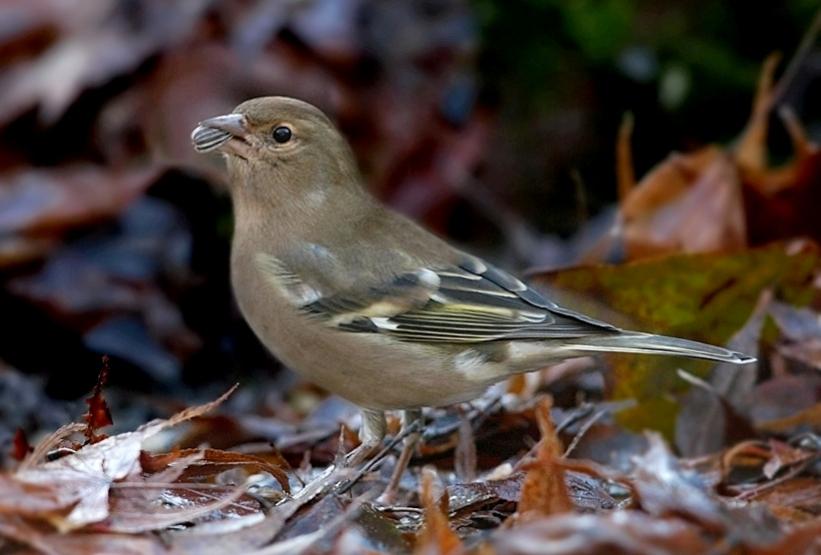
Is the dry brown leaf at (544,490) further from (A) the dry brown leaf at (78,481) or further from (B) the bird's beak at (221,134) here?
(B) the bird's beak at (221,134)

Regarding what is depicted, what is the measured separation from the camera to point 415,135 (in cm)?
733

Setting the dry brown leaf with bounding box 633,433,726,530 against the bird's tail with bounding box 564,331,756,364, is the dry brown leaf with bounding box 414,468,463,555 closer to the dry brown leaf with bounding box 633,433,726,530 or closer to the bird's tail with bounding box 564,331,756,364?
the dry brown leaf with bounding box 633,433,726,530

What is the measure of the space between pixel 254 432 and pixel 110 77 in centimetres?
270

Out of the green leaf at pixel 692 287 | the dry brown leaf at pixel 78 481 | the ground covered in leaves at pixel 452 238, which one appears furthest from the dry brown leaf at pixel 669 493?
the green leaf at pixel 692 287

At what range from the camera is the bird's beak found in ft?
14.6

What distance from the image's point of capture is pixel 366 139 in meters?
7.23

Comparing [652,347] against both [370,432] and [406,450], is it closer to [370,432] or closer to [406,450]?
[406,450]

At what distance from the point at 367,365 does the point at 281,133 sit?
0.89m

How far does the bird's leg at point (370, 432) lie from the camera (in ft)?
13.6

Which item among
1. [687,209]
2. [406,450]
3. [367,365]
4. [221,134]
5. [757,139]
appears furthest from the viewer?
[757,139]

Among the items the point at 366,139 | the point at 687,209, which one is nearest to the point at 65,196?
the point at 366,139

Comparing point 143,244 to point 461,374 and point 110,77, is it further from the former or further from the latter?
point 461,374

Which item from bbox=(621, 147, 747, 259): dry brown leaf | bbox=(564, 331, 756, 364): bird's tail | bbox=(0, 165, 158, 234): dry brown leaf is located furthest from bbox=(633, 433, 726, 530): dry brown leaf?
bbox=(0, 165, 158, 234): dry brown leaf

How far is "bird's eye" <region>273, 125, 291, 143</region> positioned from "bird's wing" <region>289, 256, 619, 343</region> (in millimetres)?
500
